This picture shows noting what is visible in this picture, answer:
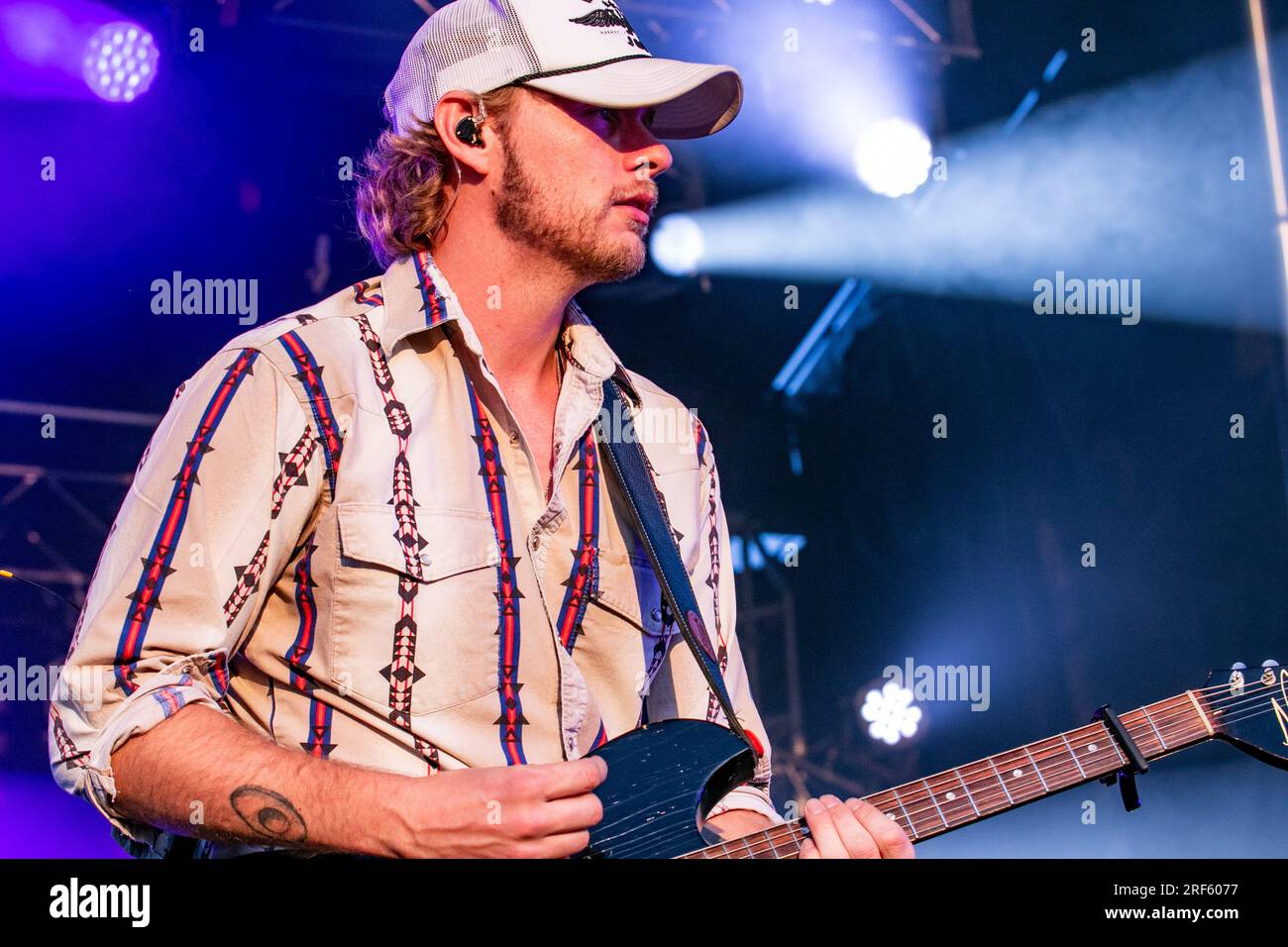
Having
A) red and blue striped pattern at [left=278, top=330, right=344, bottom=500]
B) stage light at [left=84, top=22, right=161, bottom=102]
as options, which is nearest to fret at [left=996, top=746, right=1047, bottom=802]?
red and blue striped pattern at [left=278, top=330, right=344, bottom=500]

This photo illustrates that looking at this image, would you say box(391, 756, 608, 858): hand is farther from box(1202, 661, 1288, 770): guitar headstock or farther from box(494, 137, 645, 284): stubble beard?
box(1202, 661, 1288, 770): guitar headstock

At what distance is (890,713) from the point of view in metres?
3.54

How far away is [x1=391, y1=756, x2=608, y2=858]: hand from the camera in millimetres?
1687

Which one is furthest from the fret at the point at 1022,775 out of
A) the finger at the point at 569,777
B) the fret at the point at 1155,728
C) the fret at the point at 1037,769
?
the finger at the point at 569,777

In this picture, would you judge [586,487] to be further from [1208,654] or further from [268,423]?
[1208,654]

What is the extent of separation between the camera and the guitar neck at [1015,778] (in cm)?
199

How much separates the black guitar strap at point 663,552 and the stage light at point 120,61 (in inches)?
65.0

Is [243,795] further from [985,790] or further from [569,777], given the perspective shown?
[985,790]

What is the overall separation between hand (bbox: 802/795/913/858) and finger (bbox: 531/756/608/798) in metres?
0.40
